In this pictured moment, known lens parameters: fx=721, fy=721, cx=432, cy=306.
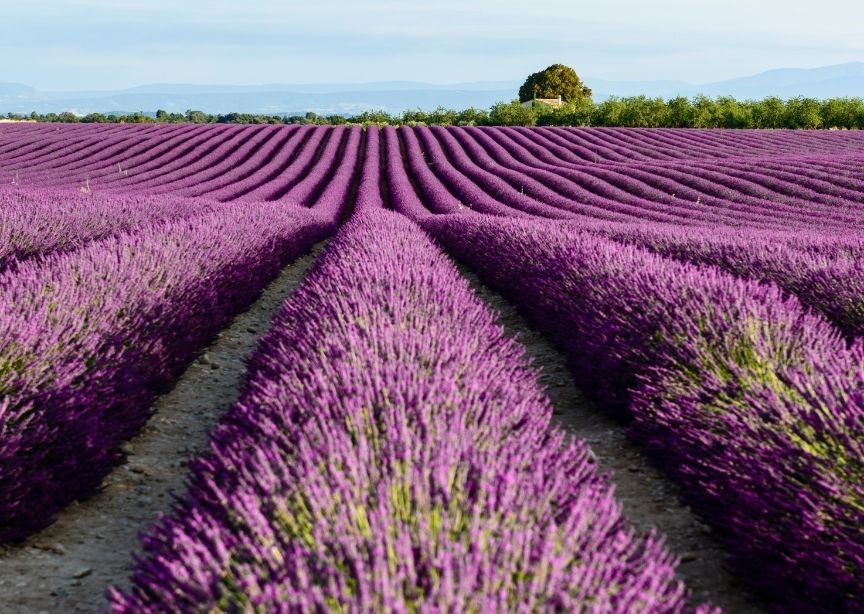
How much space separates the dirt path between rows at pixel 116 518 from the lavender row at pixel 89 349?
0.34 ft

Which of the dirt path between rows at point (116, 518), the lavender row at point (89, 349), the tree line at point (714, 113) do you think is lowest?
the dirt path between rows at point (116, 518)

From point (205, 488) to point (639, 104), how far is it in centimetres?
5001

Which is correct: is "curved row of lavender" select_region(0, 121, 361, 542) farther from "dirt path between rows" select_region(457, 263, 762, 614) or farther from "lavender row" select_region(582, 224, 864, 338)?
"lavender row" select_region(582, 224, 864, 338)

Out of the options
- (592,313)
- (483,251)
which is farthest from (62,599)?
(483,251)

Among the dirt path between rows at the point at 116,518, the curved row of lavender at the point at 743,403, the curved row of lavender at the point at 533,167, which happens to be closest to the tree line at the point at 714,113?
the curved row of lavender at the point at 533,167

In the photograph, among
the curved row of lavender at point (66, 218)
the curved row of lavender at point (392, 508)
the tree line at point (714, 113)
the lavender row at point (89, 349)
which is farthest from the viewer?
the tree line at point (714, 113)

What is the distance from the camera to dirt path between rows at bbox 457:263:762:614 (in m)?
2.89

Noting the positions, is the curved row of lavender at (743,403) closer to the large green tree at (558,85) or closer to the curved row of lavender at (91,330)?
the curved row of lavender at (91,330)

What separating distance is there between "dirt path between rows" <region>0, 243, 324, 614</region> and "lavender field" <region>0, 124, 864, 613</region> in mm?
53

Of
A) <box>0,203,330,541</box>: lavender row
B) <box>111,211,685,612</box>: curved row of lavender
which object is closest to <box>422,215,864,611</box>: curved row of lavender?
<box>111,211,685,612</box>: curved row of lavender

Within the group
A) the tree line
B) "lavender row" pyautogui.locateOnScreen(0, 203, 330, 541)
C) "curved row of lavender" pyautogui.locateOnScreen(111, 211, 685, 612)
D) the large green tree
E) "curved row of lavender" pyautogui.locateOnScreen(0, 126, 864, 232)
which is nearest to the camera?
"curved row of lavender" pyautogui.locateOnScreen(111, 211, 685, 612)

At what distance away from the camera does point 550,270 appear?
6684 mm

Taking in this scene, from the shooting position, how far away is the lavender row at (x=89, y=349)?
3330 mm

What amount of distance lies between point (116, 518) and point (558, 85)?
248ft
